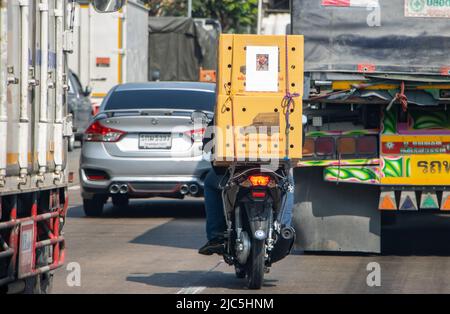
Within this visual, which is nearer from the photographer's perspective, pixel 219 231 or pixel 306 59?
pixel 219 231

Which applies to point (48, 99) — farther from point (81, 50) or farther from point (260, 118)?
point (81, 50)

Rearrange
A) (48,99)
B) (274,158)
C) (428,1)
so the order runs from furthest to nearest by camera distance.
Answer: (428,1), (274,158), (48,99)

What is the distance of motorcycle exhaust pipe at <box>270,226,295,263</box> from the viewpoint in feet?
34.1

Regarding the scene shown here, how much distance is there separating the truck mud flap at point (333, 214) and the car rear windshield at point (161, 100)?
4.33m

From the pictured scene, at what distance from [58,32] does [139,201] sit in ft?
32.8

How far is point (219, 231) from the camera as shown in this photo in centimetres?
1073

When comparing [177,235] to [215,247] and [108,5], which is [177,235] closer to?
[215,247]

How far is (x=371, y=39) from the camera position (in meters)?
12.6

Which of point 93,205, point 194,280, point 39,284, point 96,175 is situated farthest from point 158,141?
point 39,284

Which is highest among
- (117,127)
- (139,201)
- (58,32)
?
(58,32)

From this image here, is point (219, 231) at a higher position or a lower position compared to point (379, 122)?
lower

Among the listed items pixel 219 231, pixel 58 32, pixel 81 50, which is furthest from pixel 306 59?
pixel 81 50

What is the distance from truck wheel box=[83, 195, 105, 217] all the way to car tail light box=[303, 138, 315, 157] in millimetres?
4988

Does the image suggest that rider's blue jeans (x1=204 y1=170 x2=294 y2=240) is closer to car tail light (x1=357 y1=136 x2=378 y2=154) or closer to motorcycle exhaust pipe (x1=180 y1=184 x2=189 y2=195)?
car tail light (x1=357 y1=136 x2=378 y2=154)
